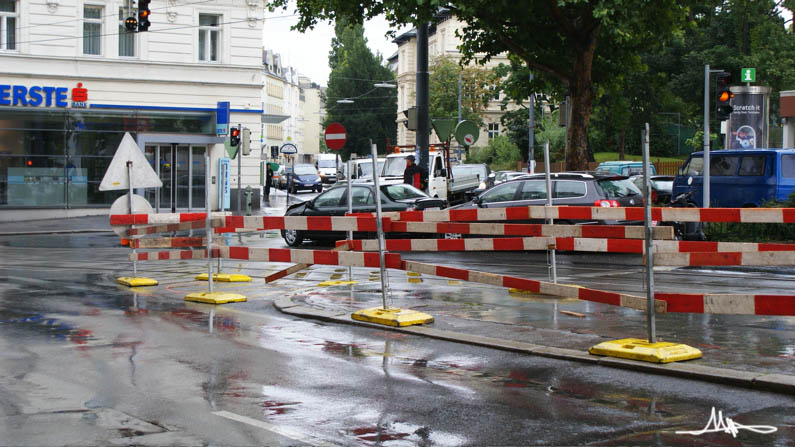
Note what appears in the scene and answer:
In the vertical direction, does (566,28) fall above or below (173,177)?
above

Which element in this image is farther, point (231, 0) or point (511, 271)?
point (231, 0)

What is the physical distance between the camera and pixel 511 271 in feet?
51.9

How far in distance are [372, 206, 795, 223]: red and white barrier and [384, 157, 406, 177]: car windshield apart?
20.8 m

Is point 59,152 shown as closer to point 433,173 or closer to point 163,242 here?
point 433,173

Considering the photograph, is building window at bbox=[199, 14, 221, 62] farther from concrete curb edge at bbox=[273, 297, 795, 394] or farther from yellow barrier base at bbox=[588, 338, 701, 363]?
yellow barrier base at bbox=[588, 338, 701, 363]

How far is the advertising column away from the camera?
32.1 m

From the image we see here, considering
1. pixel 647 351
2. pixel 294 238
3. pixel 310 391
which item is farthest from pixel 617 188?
pixel 310 391

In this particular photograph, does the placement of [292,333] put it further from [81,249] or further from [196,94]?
[196,94]

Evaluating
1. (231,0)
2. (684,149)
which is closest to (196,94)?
(231,0)

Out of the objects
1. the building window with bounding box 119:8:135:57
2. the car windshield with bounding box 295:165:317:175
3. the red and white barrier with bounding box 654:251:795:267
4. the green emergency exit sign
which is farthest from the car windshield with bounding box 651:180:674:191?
the car windshield with bounding box 295:165:317:175

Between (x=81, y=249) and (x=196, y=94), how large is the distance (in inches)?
609

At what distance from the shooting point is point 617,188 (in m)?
18.5

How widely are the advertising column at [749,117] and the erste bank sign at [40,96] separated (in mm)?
23299

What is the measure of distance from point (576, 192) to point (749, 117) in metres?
16.7
